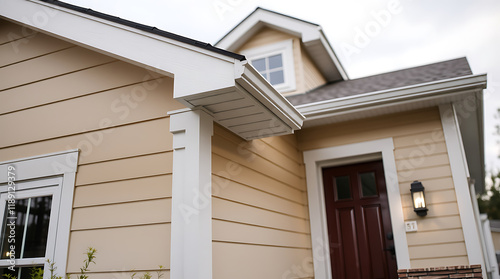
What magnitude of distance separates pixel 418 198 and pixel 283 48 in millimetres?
3352

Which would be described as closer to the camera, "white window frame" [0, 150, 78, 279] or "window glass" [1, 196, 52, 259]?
"white window frame" [0, 150, 78, 279]

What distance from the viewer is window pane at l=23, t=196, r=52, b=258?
9.60 ft

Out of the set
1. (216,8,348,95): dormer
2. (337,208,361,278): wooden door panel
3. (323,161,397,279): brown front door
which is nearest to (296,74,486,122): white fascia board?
(323,161,397,279): brown front door

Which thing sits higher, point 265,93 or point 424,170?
point 265,93

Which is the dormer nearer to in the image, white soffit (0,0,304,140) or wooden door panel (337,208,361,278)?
wooden door panel (337,208,361,278)

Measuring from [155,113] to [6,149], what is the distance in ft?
4.84

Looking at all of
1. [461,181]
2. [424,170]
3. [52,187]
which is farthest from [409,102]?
[52,187]

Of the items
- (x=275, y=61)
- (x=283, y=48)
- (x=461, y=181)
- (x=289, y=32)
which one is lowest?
(x=461, y=181)

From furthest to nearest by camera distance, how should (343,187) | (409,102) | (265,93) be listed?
(343,187) → (409,102) → (265,93)

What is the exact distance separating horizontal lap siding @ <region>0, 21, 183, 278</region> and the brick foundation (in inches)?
89.7

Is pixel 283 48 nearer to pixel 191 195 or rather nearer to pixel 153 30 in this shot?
pixel 153 30

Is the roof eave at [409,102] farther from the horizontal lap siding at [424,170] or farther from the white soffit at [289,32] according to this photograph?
the white soffit at [289,32]

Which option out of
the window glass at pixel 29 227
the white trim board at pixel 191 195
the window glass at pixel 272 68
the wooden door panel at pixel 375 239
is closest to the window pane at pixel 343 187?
the wooden door panel at pixel 375 239

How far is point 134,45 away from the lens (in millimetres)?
2674
